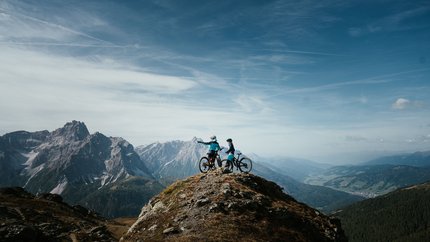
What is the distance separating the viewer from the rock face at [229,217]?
79.2 ft

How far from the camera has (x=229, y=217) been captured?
25.8 metres

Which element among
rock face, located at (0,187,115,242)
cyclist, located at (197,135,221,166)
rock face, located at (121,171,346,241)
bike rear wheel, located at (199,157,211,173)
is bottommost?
rock face, located at (0,187,115,242)

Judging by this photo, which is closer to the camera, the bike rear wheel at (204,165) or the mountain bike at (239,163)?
the mountain bike at (239,163)

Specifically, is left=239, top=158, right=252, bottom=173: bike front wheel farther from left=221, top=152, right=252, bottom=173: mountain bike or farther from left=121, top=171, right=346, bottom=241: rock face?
left=121, top=171, right=346, bottom=241: rock face

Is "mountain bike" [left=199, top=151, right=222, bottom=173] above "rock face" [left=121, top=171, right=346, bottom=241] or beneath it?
above

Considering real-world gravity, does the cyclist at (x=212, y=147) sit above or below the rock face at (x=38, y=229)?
above

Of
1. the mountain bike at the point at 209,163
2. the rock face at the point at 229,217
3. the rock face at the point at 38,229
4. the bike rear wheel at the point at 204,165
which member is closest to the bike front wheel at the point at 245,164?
the mountain bike at the point at 209,163

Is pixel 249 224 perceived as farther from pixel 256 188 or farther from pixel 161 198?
pixel 161 198

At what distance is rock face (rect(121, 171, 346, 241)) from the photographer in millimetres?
24141

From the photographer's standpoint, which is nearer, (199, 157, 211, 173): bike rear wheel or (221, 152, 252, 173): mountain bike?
(221, 152, 252, 173): mountain bike

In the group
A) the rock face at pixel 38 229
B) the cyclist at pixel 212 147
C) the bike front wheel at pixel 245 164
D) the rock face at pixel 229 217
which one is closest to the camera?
the rock face at pixel 229 217

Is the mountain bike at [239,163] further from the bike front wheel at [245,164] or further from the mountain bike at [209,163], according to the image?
the mountain bike at [209,163]

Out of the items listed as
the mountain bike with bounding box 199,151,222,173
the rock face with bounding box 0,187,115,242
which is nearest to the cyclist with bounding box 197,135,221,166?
the mountain bike with bounding box 199,151,222,173

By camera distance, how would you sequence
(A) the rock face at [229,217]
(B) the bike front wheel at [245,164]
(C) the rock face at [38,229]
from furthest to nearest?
(C) the rock face at [38,229] < (B) the bike front wheel at [245,164] < (A) the rock face at [229,217]
